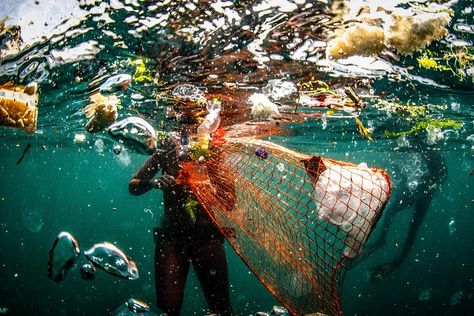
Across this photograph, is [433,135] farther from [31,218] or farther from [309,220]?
[31,218]

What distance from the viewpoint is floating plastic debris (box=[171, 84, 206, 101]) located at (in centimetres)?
881

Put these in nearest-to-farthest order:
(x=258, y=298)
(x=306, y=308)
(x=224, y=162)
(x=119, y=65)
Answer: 1. (x=306, y=308)
2. (x=224, y=162)
3. (x=119, y=65)
4. (x=258, y=298)

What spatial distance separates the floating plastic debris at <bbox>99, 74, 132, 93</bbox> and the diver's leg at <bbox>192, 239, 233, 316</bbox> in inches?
205

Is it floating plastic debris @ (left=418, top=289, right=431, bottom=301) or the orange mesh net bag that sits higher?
the orange mesh net bag

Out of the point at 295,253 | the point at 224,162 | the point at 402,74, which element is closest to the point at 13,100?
the point at 224,162

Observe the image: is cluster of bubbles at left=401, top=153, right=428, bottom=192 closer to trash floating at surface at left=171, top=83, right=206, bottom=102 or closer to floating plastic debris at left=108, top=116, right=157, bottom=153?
trash floating at surface at left=171, top=83, right=206, bottom=102

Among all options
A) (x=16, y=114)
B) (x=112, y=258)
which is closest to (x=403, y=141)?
(x=112, y=258)

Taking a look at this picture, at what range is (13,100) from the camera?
570cm

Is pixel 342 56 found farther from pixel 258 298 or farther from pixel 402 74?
pixel 258 298

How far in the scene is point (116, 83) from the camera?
9.20 meters

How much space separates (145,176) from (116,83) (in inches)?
160

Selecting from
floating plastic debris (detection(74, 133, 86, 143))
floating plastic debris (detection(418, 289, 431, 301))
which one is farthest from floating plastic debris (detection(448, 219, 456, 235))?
floating plastic debris (detection(74, 133, 86, 143))

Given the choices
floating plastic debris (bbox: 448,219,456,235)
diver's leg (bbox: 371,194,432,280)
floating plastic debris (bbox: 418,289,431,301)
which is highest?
diver's leg (bbox: 371,194,432,280)

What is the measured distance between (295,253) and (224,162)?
2.43m
